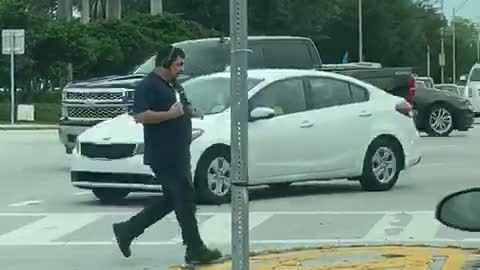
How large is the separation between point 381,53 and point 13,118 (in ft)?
159

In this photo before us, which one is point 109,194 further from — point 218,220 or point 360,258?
point 360,258

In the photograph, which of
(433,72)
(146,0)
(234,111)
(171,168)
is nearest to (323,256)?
(171,168)

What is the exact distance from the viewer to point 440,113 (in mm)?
30141

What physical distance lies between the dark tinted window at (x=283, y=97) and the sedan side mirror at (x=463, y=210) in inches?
407

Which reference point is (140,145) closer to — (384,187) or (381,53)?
(384,187)

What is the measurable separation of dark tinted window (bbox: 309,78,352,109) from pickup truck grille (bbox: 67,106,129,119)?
4.67 meters

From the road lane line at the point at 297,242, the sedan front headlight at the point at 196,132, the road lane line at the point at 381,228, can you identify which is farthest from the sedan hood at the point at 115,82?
the road lane line at the point at 297,242

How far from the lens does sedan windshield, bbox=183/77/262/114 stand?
14891mm

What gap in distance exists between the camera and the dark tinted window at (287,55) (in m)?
22.0

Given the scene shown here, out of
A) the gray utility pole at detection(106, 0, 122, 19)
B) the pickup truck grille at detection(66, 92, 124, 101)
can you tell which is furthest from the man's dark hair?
the gray utility pole at detection(106, 0, 122, 19)

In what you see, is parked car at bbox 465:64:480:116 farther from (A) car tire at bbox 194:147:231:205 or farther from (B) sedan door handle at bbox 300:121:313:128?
(A) car tire at bbox 194:147:231:205

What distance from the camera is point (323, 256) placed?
9086mm

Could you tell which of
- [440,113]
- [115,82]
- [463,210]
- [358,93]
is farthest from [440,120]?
[463,210]

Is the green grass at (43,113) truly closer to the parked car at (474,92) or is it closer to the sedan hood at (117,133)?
the parked car at (474,92)
